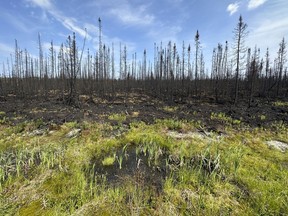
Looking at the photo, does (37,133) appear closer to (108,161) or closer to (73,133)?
(73,133)

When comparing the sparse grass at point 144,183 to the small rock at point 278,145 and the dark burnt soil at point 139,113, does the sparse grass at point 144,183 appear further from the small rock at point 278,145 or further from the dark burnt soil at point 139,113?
the dark burnt soil at point 139,113

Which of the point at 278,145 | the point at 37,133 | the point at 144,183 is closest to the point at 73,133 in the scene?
the point at 37,133

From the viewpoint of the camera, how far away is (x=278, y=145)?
6.34 metres

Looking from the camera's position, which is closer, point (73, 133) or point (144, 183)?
point (144, 183)

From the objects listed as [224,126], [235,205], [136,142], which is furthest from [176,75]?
[235,205]

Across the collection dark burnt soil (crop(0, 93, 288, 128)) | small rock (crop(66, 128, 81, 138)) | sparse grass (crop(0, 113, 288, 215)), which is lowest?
sparse grass (crop(0, 113, 288, 215))

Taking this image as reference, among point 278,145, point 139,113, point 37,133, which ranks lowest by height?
point 278,145

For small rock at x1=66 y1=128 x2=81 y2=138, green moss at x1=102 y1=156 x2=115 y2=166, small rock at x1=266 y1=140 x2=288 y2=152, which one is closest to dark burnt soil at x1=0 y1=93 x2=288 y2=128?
small rock at x1=66 y1=128 x2=81 y2=138

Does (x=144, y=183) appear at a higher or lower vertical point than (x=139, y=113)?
lower

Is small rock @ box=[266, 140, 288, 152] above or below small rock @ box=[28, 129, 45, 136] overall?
below

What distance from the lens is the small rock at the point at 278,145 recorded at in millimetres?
6037

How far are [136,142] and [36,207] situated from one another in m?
3.21

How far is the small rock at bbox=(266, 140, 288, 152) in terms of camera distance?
6.04 meters

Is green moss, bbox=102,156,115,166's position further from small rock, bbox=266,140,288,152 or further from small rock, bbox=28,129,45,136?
small rock, bbox=266,140,288,152
